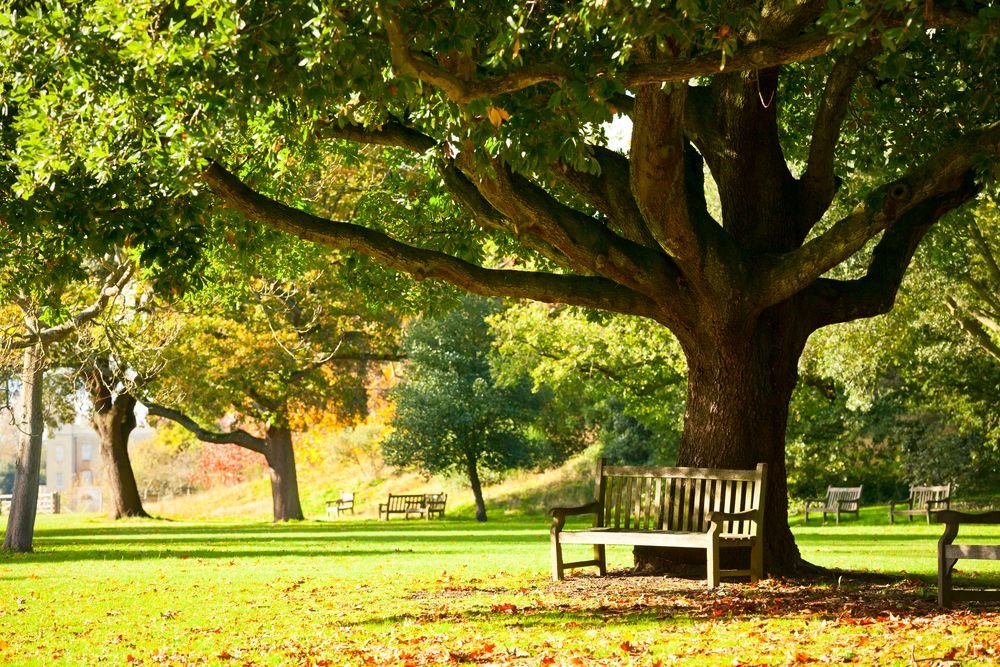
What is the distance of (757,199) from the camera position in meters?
13.2

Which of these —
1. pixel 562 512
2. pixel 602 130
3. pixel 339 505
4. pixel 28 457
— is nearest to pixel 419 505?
pixel 339 505

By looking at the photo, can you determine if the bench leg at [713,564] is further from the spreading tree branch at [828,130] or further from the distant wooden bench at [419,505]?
the distant wooden bench at [419,505]

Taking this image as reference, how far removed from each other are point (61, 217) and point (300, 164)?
6.35 m

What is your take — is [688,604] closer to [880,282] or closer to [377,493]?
[880,282]

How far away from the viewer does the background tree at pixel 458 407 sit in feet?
123

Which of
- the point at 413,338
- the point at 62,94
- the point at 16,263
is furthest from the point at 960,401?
the point at 62,94

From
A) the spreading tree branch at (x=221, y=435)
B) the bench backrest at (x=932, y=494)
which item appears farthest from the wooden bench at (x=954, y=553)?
the spreading tree branch at (x=221, y=435)

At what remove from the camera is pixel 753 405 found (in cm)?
1258

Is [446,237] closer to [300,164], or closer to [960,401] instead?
[300,164]

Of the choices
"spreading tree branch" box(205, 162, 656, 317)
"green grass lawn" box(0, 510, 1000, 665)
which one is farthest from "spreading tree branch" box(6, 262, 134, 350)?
"spreading tree branch" box(205, 162, 656, 317)

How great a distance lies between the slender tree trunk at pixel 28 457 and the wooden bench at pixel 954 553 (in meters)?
15.0

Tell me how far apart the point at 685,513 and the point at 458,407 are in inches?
987

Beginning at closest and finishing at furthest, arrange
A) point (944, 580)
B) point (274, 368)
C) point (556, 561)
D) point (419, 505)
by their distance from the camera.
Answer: point (944, 580)
point (556, 561)
point (274, 368)
point (419, 505)

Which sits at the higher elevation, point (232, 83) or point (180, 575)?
point (232, 83)
